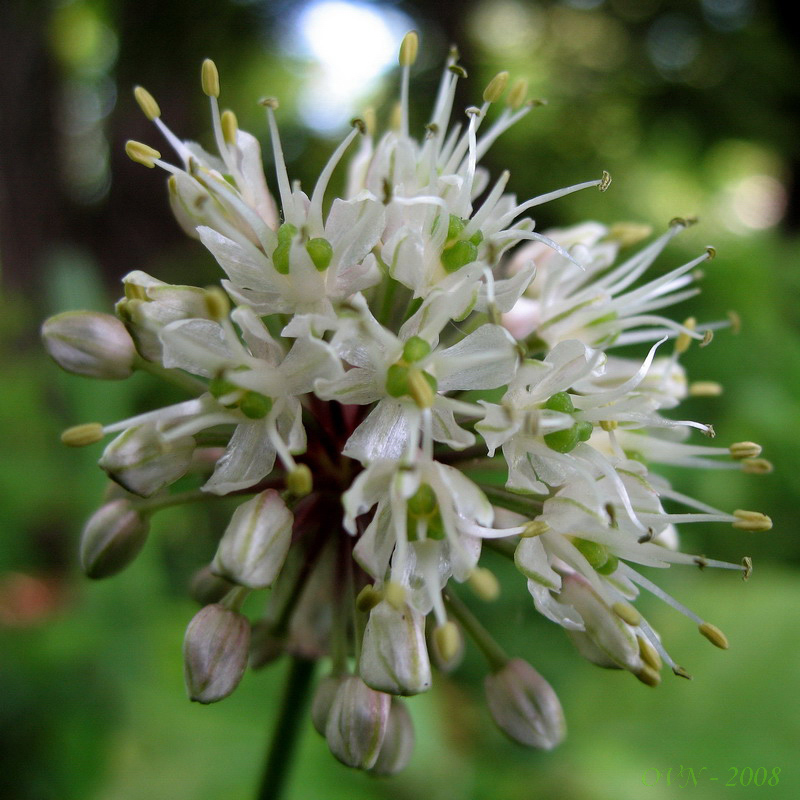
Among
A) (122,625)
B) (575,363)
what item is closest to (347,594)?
(575,363)

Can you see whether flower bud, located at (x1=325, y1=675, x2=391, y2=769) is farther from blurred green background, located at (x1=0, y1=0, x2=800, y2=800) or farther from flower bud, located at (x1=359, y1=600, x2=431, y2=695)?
blurred green background, located at (x1=0, y1=0, x2=800, y2=800)

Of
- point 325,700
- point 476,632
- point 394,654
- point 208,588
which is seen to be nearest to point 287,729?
point 325,700

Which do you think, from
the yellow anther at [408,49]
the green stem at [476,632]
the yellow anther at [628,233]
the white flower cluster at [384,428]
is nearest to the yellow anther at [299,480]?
the white flower cluster at [384,428]

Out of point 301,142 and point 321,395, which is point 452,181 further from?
point 301,142

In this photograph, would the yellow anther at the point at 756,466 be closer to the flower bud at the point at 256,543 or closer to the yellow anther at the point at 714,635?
the yellow anther at the point at 714,635

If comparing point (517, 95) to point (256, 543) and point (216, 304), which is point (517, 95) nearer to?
point (216, 304)

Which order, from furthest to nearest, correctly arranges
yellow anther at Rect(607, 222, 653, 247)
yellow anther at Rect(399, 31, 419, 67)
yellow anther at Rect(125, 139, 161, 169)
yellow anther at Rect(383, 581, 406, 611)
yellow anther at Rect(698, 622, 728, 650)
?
1. yellow anther at Rect(607, 222, 653, 247)
2. yellow anther at Rect(399, 31, 419, 67)
3. yellow anther at Rect(125, 139, 161, 169)
4. yellow anther at Rect(698, 622, 728, 650)
5. yellow anther at Rect(383, 581, 406, 611)

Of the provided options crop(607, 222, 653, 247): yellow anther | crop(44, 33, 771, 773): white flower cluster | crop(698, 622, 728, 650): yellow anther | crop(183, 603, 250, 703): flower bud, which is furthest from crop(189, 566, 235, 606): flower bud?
crop(607, 222, 653, 247): yellow anther
